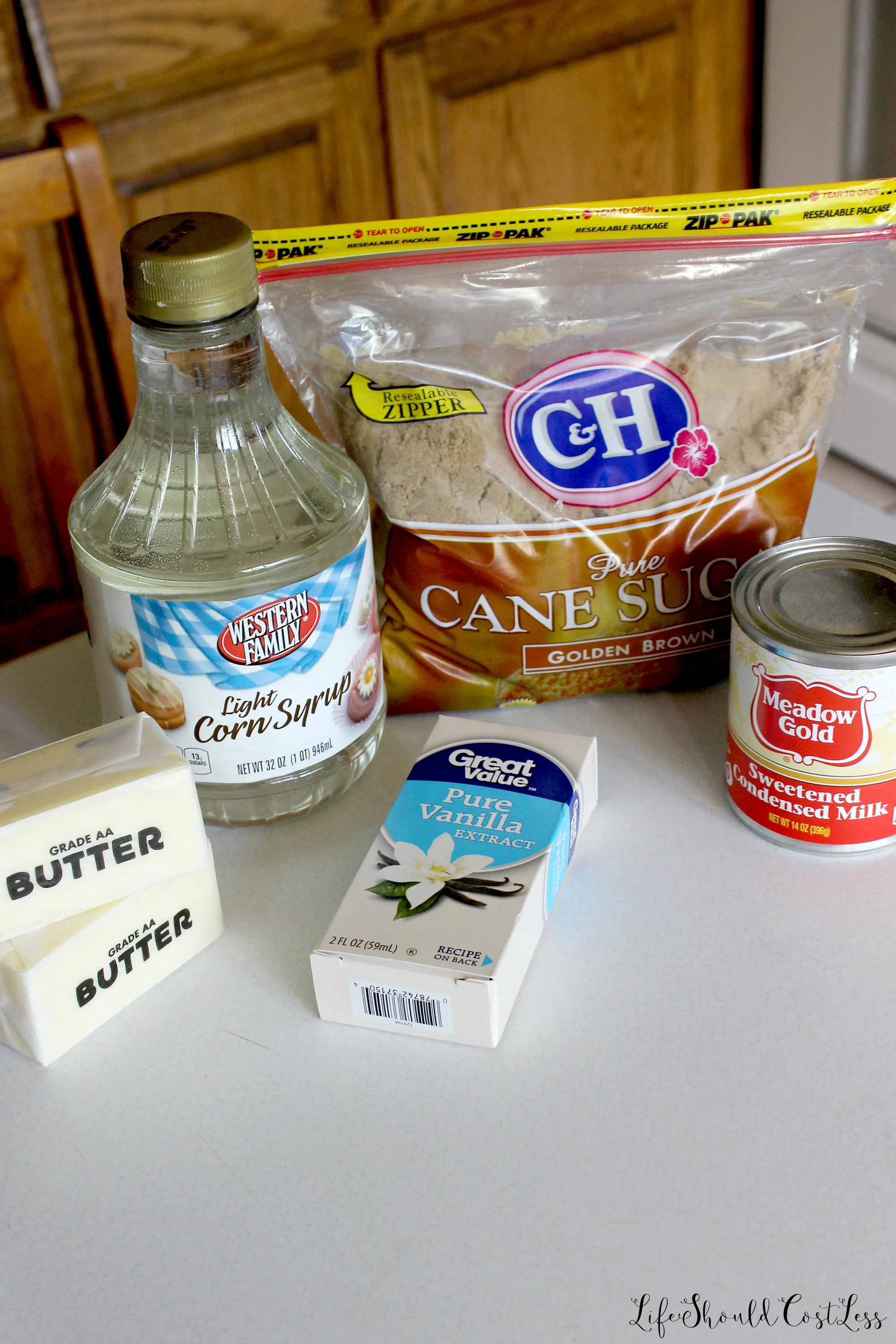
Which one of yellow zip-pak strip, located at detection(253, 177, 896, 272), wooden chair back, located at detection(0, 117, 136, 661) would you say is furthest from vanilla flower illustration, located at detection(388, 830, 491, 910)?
wooden chair back, located at detection(0, 117, 136, 661)

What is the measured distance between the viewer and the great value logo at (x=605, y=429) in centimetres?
70

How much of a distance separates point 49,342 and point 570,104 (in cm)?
76

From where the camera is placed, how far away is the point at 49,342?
1.33 metres

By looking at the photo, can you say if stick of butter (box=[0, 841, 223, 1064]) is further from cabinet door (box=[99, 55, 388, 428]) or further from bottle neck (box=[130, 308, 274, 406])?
cabinet door (box=[99, 55, 388, 428])

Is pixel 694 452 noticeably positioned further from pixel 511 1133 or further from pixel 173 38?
pixel 173 38

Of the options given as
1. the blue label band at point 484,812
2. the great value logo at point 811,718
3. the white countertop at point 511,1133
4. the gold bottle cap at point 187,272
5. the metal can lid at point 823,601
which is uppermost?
the gold bottle cap at point 187,272

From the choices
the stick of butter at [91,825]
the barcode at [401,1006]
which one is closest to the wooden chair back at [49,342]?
the stick of butter at [91,825]

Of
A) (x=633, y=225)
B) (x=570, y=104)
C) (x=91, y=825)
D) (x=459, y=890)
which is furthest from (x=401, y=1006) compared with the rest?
(x=570, y=104)

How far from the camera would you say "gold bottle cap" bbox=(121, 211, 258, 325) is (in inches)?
21.2

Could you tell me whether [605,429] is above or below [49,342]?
above

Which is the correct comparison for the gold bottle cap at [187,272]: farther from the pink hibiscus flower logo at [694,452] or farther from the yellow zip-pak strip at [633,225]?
the pink hibiscus flower logo at [694,452]

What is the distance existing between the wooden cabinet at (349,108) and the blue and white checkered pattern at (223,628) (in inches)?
27.4

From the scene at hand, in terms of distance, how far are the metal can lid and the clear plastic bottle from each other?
210mm

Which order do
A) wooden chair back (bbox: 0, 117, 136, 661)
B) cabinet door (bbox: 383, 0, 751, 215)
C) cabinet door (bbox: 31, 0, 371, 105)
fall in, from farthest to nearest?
cabinet door (bbox: 383, 0, 751, 215), cabinet door (bbox: 31, 0, 371, 105), wooden chair back (bbox: 0, 117, 136, 661)
